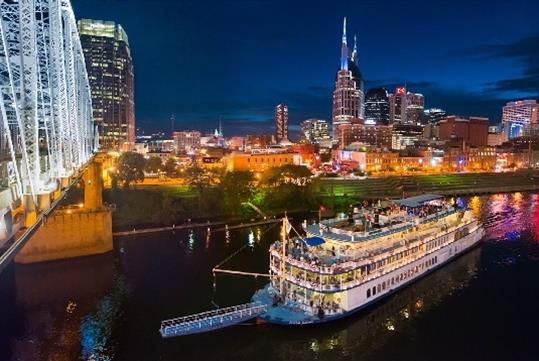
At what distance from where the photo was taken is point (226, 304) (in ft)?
121

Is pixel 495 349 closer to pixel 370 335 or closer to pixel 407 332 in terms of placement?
pixel 407 332

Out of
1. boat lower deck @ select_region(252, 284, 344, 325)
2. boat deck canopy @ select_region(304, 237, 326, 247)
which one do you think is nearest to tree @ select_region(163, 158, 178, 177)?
boat deck canopy @ select_region(304, 237, 326, 247)

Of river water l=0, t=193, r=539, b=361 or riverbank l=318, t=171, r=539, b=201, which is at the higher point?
riverbank l=318, t=171, r=539, b=201

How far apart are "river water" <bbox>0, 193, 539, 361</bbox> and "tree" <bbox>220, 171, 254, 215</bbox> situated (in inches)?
878

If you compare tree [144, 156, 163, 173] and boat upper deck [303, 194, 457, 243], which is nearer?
boat upper deck [303, 194, 457, 243]

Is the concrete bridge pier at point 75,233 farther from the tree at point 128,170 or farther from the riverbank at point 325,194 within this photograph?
the tree at point 128,170

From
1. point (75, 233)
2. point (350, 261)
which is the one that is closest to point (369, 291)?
point (350, 261)

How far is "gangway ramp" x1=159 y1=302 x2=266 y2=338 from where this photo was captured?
101 ft

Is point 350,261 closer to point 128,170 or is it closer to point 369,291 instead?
point 369,291

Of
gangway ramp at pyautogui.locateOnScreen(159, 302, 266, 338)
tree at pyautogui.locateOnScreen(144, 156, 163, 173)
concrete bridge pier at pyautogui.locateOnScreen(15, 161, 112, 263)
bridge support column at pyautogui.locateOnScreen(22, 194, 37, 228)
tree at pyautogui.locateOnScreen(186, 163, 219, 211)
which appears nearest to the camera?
bridge support column at pyautogui.locateOnScreen(22, 194, 37, 228)

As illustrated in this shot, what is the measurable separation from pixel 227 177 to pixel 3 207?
62.3m

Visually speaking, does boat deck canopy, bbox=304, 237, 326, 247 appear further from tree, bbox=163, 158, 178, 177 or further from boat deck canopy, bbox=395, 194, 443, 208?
tree, bbox=163, 158, 178, 177

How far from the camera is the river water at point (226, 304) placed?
3002 centimetres

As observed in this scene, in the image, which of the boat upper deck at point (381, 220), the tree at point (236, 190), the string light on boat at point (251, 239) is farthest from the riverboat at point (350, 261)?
the tree at point (236, 190)
